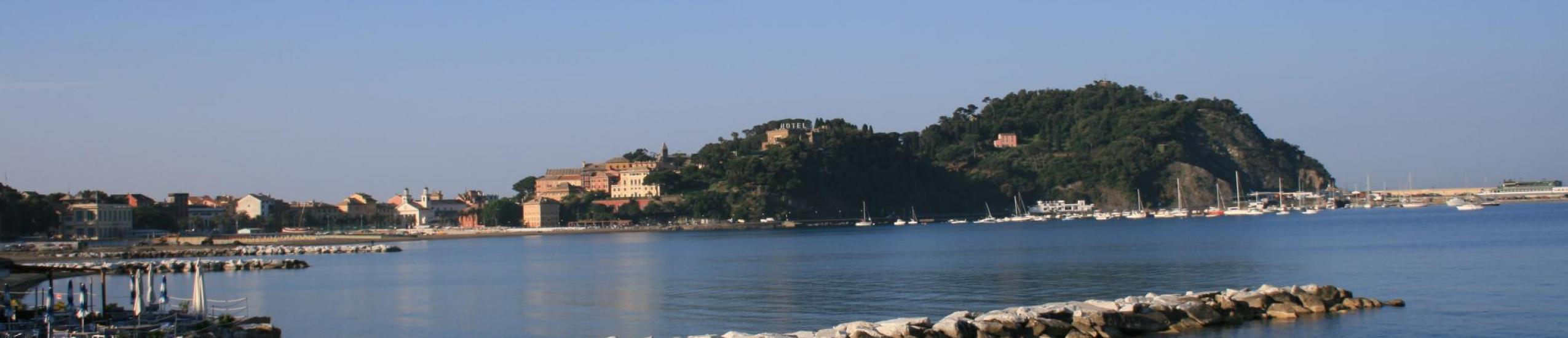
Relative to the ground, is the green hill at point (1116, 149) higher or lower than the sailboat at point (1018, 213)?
higher

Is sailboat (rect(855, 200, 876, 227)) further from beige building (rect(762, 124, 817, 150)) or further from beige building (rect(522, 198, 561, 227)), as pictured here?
beige building (rect(522, 198, 561, 227))

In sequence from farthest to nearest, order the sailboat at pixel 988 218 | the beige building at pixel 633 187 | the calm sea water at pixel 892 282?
1. the beige building at pixel 633 187
2. the sailboat at pixel 988 218
3. the calm sea water at pixel 892 282

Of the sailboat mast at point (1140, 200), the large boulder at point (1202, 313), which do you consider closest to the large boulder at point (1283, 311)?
the large boulder at point (1202, 313)

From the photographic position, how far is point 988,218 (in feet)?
448

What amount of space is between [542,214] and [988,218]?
137 ft

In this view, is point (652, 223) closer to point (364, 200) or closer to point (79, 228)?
point (364, 200)

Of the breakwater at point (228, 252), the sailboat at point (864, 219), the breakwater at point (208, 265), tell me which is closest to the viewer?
the breakwater at point (208, 265)

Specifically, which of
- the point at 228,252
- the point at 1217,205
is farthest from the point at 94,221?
the point at 1217,205

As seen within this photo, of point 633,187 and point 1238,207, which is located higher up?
point 633,187

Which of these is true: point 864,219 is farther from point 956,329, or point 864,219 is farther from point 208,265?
point 956,329

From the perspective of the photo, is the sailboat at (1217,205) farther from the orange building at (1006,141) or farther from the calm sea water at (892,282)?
the calm sea water at (892,282)

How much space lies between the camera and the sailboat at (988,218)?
13038 cm

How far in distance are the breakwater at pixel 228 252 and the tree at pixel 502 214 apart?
5236cm

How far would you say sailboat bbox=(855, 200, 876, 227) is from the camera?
129 m
